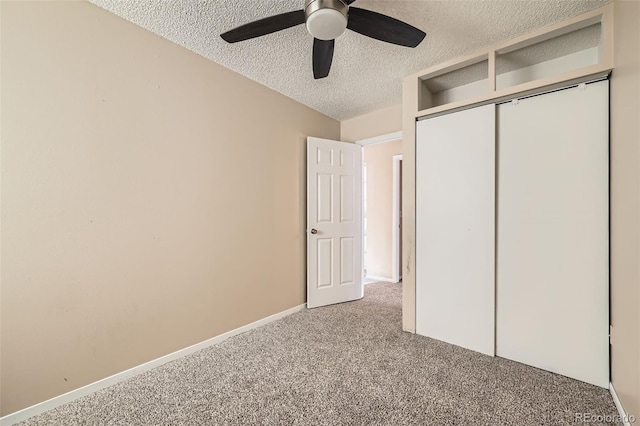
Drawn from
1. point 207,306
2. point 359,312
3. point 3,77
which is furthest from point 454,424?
point 3,77

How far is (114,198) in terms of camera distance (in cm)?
170

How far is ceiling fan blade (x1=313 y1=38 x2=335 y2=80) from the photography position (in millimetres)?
1606

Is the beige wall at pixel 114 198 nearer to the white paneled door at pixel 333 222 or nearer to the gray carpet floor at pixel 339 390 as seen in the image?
the gray carpet floor at pixel 339 390

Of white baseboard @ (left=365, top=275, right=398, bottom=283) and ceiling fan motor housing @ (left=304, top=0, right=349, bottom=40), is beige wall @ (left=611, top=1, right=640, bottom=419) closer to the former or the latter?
ceiling fan motor housing @ (left=304, top=0, right=349, bottom=40)

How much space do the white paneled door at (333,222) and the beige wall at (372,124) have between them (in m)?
0.21

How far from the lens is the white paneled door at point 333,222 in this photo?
307cm

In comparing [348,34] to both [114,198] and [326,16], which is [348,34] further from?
[114,198]

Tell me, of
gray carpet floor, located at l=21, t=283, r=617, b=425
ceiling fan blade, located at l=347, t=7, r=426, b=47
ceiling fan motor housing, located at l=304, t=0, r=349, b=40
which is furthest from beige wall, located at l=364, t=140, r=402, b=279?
ceiling fan motor housing, located at l=304, t=0, r=349, b=40

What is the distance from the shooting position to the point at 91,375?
1606mm

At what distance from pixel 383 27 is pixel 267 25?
666mm

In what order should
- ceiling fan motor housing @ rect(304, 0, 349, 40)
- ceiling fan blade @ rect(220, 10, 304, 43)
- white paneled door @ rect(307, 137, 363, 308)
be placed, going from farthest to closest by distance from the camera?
1. white paneled door @ rect(307, 137, 363, 308)
2. ceiling fan blade @ rect(220, 10, 304, 43)
3. ceiling fan motor housing @ rect(304, 0, 349, 40)

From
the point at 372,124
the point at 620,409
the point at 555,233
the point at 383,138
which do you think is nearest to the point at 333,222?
the point at 383,138

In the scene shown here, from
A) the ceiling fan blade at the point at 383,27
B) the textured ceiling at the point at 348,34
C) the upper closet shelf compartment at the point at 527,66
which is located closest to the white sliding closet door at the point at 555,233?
the upper closet shelf compartment at the point at 527,66

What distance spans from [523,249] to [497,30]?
1588mm
